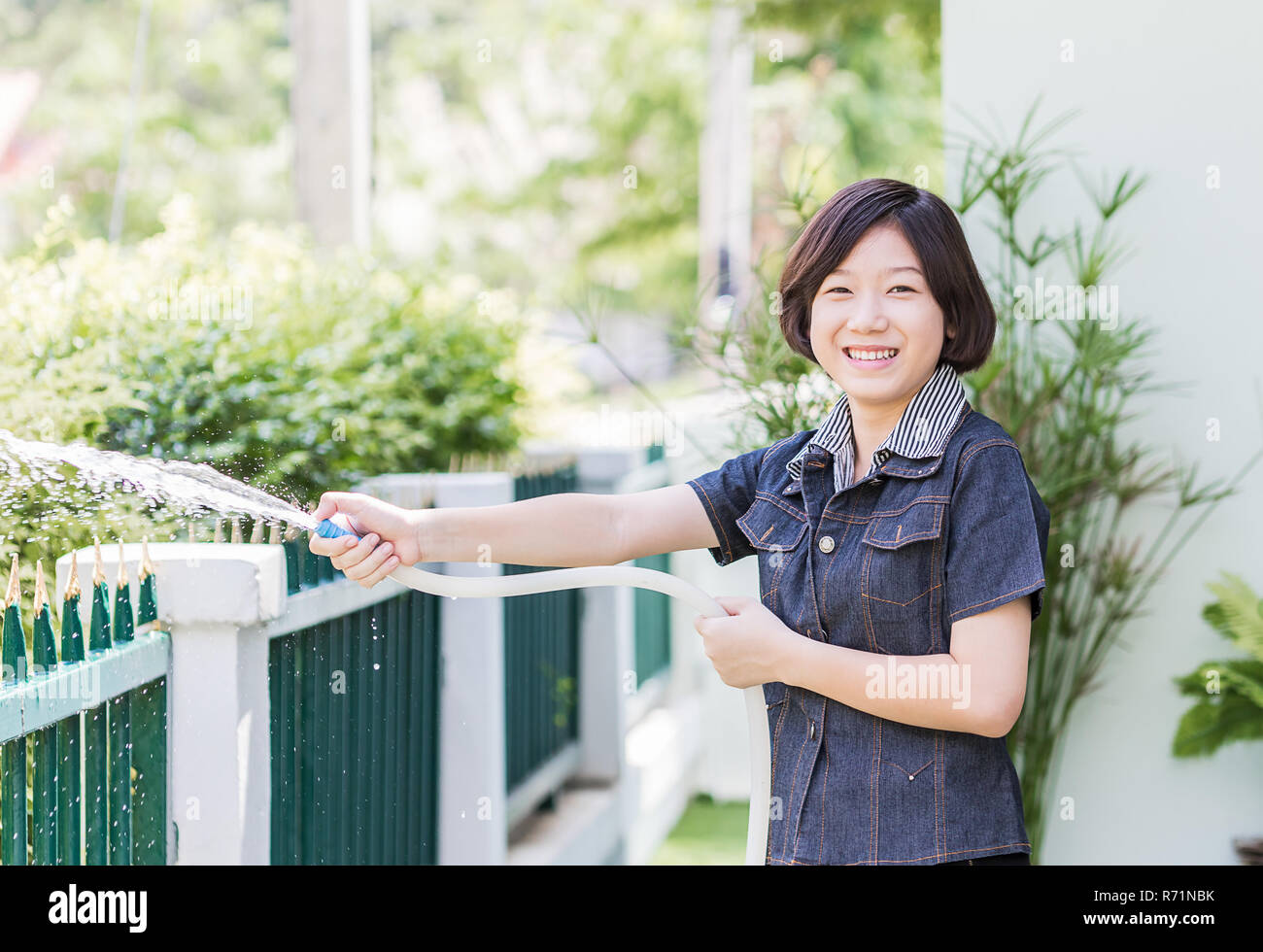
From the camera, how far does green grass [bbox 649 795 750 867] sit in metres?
4.66

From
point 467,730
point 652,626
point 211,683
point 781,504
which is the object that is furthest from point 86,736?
point 652,626

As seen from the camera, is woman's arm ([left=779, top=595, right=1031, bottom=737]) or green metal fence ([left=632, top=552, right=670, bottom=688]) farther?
green metal fence ([left=632, top=552, right=670, bottom=688])

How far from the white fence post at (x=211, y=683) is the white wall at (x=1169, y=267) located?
192 cm

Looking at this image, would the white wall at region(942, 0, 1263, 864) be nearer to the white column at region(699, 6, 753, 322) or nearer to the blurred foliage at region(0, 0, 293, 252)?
the white column at region(699, 6, 753, 322)

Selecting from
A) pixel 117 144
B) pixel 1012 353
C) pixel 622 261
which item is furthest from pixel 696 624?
pixel 117 144

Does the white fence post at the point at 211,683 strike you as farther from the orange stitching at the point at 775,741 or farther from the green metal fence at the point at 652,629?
the green metal fence at the point at 652,629

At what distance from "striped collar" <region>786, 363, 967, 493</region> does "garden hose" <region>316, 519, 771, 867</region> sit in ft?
0.78

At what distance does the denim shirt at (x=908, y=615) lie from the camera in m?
1.62

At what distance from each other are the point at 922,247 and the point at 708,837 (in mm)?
3667

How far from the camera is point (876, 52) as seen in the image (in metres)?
13.1

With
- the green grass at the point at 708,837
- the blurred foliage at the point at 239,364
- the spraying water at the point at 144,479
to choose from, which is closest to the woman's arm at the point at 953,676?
the spraying water at the point at 144,479

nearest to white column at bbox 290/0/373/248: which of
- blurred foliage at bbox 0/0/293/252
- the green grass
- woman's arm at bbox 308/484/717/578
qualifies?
the green grass

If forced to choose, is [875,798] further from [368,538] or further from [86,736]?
[86,736]
